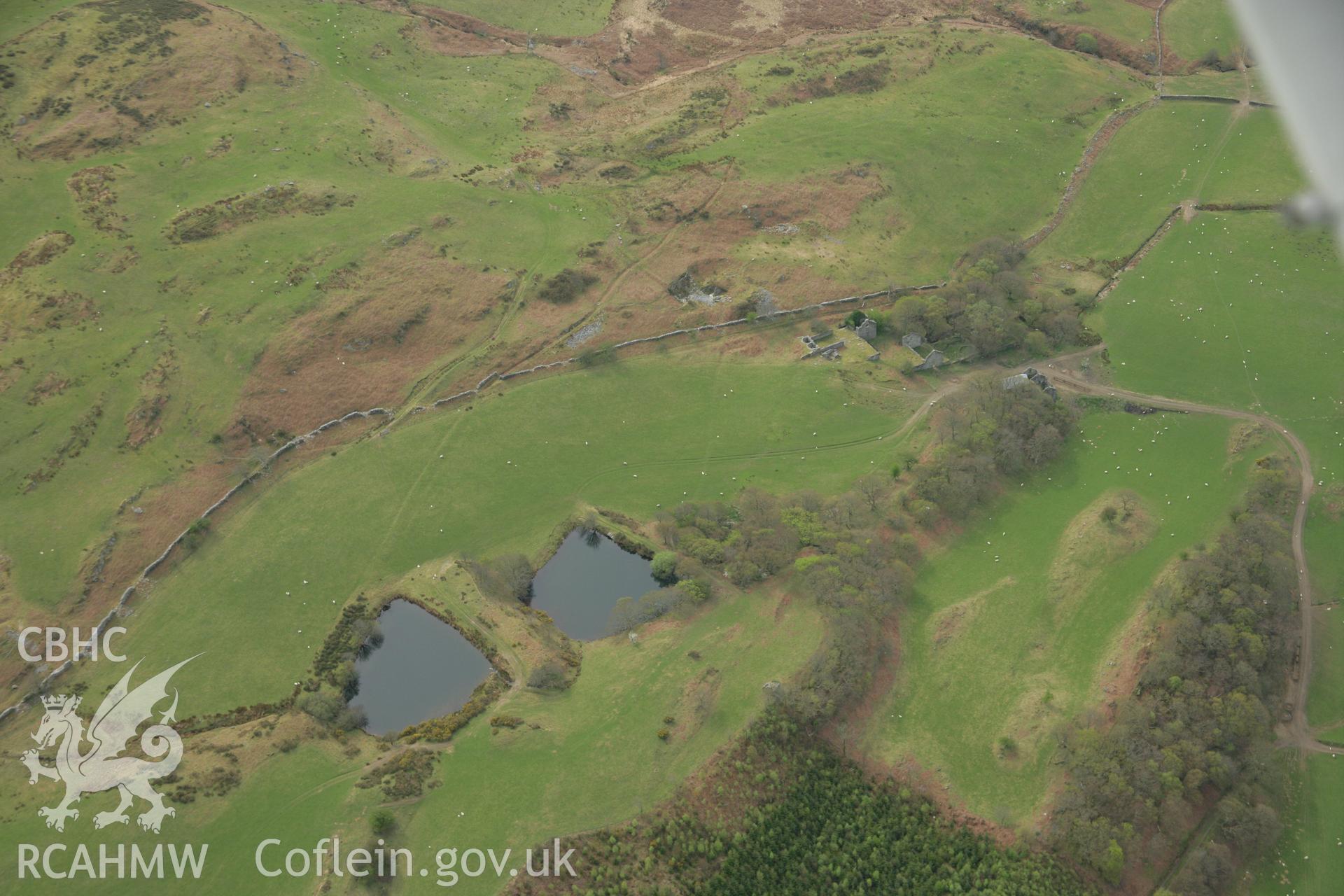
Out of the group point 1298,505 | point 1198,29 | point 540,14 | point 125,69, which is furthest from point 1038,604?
point 125,69

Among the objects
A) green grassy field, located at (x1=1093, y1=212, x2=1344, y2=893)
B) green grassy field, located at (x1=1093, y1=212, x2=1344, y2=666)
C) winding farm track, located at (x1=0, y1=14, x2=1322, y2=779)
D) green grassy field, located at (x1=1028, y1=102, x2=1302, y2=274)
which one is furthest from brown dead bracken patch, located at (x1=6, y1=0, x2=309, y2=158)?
green grassy field, located at (x1=1093, y1=212, x2=1344, y2=893)

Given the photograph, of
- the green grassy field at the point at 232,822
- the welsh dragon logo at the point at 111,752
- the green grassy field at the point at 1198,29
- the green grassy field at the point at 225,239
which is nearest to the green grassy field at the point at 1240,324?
Result: the green grassy field at the point at 1198,29

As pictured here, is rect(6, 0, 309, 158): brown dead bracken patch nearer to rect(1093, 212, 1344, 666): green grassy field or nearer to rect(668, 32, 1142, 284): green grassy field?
rect(668, 32, 1142, 284): green grassy field

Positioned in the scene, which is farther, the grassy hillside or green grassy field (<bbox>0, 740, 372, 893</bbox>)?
the grassy hillside

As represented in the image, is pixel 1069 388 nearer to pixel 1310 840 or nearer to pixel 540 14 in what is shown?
pixel 1310 840

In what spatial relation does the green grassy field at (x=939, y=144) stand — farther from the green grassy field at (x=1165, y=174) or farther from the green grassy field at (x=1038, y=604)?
the green grassy field at (x=1038, y=604)

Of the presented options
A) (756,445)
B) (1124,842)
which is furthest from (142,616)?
(1124,842)
